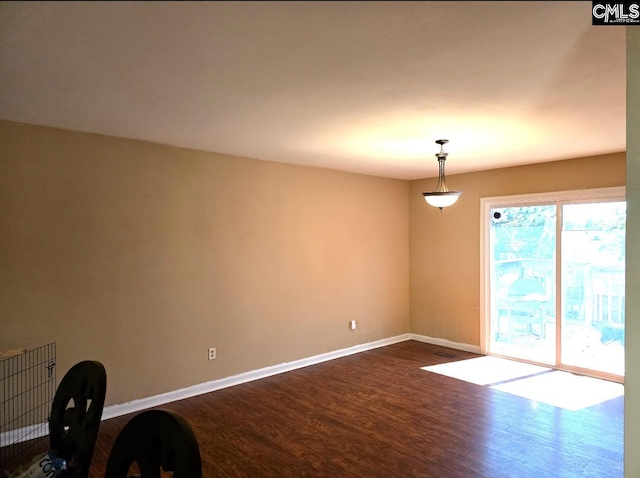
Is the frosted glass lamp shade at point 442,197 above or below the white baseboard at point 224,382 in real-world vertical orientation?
above

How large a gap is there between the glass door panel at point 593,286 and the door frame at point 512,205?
Answer: 0.06 m

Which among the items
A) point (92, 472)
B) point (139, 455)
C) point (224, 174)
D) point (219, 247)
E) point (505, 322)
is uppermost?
point (224, 174)

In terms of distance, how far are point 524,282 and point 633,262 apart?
141 inches

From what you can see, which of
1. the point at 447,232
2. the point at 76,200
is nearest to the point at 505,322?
the point at 447,232

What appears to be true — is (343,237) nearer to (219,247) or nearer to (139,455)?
(219,247)

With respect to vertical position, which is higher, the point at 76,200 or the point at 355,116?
the point at 355,116

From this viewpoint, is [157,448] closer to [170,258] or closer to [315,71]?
[315,71]

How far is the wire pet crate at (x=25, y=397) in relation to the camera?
116 inches

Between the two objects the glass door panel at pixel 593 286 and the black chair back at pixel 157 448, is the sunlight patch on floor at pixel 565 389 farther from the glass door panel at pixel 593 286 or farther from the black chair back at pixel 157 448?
the black chair back at pixel 157 448

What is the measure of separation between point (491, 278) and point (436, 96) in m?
3.54

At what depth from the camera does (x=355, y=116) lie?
2.88 meters

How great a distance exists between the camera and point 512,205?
16.8 feet

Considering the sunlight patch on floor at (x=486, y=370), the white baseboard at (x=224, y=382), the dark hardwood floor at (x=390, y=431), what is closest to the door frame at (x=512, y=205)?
the sunlight patch on floor at (x=486, y=370)

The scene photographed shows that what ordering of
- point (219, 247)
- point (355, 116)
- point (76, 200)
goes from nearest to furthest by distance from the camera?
point (355, 116), point (76, 200), point (219, 247)
